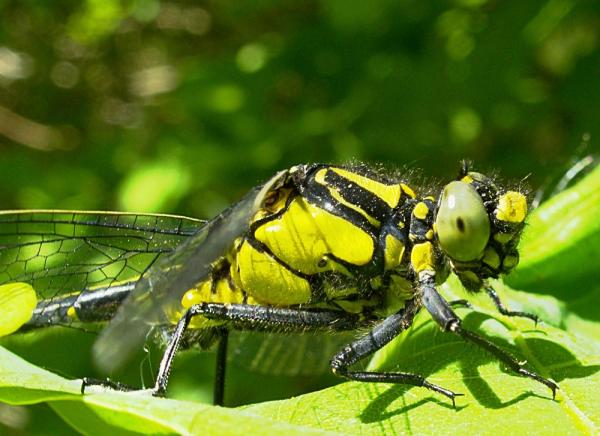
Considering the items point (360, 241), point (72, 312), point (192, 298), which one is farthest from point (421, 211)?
point (72, 312)

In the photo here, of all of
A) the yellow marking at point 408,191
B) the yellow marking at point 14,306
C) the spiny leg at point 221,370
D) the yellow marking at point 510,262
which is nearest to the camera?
the yellow marking at point 14,306

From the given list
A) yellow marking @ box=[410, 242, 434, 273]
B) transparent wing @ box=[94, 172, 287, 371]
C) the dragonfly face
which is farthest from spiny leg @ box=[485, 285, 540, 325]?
transparent wing @ box=[94, 172, 287, 371]

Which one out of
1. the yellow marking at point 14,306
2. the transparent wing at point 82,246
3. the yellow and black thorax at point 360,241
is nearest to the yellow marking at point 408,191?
the yellow and black thorax at point 360,241

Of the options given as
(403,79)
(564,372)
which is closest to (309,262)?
(564,372)

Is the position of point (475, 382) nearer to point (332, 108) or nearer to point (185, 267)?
point (185, 267)

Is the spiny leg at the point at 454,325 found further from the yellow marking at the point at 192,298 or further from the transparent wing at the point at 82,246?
the transparent wing at the point at 82,246

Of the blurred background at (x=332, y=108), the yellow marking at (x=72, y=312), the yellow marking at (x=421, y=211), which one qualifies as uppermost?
the blurred background at (x=332, y=108)

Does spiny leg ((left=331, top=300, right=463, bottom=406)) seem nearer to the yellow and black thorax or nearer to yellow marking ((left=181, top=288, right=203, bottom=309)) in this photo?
the yellow and black thorax
